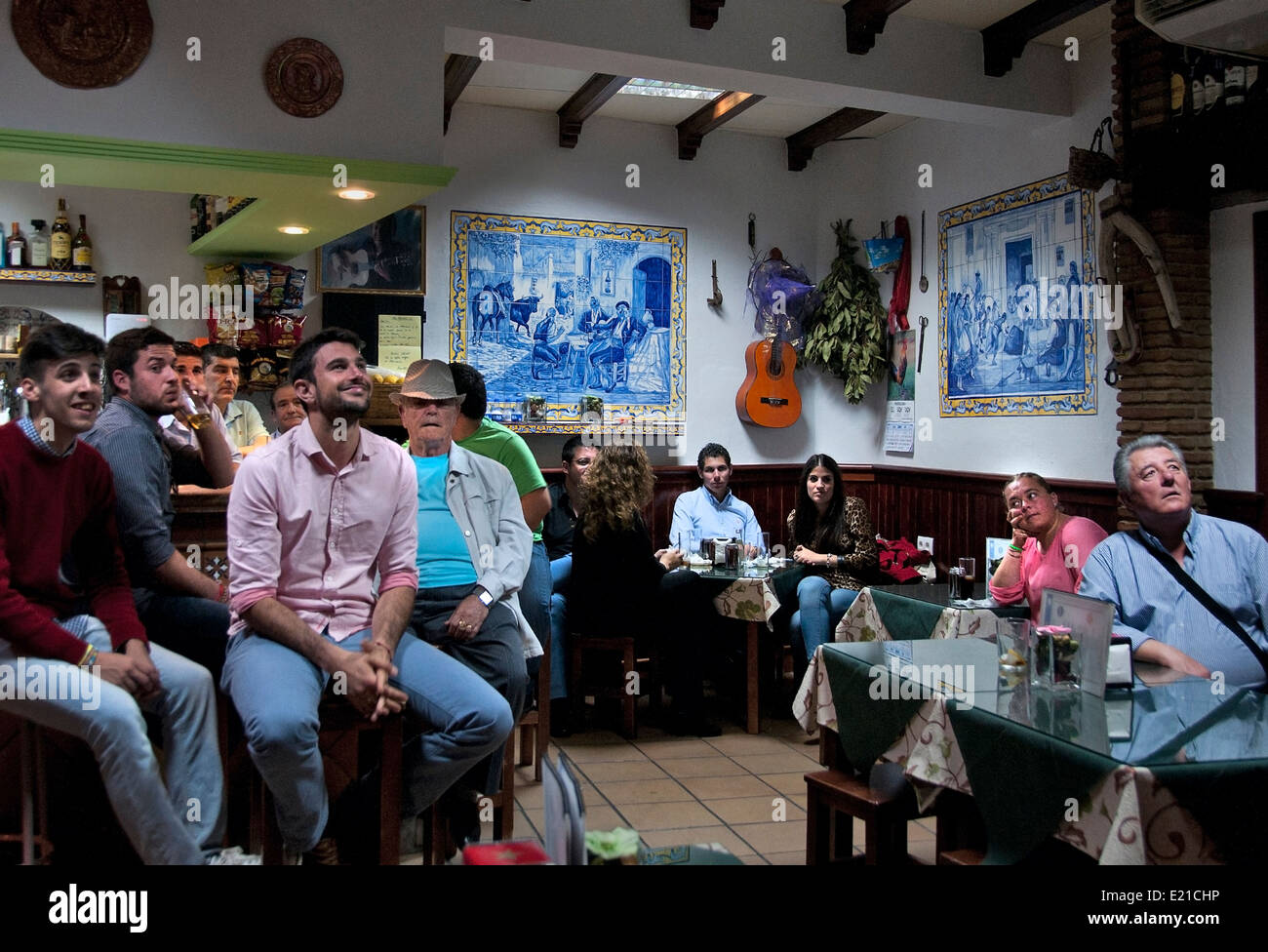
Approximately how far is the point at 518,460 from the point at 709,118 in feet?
13.0

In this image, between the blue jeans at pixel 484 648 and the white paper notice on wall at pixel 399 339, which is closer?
the blue jeans at pixel 484 648

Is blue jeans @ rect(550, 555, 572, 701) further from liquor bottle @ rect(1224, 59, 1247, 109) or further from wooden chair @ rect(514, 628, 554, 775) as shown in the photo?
liquor bottle @ rect(1224, 59, 1247, 109)

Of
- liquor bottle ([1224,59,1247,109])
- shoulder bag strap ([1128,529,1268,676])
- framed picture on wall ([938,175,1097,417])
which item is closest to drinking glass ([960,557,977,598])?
shoulder bag strap ([1128,529,1268,676])

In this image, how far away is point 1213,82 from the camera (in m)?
4.93

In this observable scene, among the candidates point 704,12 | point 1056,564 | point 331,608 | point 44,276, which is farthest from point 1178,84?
point 44,276

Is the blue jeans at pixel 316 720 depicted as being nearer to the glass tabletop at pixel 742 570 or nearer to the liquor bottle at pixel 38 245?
the glass tabletop at pixel 742 570

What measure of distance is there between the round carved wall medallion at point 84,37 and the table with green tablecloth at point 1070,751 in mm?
3832

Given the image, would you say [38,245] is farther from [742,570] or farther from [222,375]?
[742,570]

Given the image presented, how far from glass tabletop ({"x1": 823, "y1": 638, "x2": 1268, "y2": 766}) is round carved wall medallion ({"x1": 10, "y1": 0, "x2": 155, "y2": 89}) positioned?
12.5ft

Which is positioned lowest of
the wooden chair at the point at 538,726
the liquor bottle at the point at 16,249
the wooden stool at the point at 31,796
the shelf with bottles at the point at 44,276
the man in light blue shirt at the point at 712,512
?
the wooden chair at the point at 538,726

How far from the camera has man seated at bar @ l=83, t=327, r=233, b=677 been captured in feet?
10.00

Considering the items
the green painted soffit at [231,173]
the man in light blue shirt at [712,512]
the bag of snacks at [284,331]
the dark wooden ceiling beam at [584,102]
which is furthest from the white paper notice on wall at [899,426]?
the bag of snacks at [284,331]

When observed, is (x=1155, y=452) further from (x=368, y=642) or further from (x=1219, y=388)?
(x=368, y=642)

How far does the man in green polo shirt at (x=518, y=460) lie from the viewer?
4445mm
